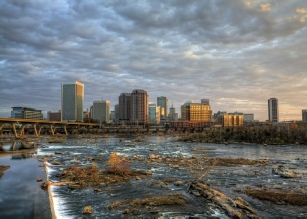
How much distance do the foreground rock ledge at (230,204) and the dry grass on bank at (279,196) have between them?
9.71 ft

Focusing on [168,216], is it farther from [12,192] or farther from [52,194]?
[12,192]

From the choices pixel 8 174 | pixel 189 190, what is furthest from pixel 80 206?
pixel 8 174

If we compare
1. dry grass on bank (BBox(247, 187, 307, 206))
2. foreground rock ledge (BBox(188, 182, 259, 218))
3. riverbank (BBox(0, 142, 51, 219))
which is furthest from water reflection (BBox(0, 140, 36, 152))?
dry grass on bank (BBox(247, 187, 307, 206))

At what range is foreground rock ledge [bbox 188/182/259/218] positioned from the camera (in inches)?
779

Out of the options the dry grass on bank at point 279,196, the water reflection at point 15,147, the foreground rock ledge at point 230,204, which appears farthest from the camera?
the water reflection at point 15,147

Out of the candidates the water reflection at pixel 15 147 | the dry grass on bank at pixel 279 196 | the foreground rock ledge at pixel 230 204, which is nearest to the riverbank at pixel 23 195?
the foreground rock ledge at pixel 230 204

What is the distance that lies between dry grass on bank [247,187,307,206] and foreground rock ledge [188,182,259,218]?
2.96 meters

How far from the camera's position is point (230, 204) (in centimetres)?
2159

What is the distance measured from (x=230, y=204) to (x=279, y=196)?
5.88 m

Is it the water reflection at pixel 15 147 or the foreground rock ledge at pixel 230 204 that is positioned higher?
the foreground rock ledge at pixel 230 204

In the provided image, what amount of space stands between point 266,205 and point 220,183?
26.0ft

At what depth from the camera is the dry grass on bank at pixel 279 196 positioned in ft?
74.6

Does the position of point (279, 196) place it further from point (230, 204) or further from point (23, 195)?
point (23, 195)

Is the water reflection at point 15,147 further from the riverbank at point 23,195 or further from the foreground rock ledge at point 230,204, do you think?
the foreground rock ledge at point 230,204
